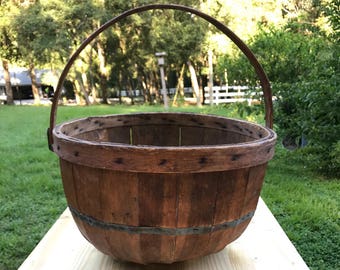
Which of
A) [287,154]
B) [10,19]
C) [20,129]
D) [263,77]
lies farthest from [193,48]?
[263,77]

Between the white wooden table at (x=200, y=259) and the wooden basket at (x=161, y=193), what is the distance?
176mm

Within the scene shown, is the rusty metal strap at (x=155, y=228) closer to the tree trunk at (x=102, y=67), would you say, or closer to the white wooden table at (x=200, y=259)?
the white wooden table at (x=200, y=259)

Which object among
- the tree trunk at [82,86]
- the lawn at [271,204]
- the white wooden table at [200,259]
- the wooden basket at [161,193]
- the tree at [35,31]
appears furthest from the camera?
the tree trunk at [82,86]

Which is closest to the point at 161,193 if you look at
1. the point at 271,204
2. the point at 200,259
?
the point at 200,259

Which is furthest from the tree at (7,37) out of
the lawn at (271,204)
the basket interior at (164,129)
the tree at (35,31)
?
the basket interior at (164,129)

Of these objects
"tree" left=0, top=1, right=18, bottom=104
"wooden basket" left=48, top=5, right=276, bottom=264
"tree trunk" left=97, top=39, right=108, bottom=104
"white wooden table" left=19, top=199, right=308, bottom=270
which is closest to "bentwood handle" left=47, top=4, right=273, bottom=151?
"wooden basket" left=48, top=5, right=276, bottom=264

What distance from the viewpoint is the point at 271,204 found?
10.7 ft

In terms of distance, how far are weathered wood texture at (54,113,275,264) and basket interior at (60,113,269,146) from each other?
445mm

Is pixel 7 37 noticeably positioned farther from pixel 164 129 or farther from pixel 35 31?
pixel 164 129

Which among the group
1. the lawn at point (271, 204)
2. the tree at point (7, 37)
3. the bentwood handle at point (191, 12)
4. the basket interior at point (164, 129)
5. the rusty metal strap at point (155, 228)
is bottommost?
the lawn at point (271, 204)

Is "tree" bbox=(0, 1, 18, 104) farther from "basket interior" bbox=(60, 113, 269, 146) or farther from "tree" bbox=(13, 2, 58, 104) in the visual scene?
"basket interior" bbox=(60, 113, 269, 146)

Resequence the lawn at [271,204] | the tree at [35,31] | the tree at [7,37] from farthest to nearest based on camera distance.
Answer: the tree at [7,37], the tree at [35,31], the lawn at [271,204]

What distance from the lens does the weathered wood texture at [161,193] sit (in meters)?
1.13

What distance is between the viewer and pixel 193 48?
51.8 feet
